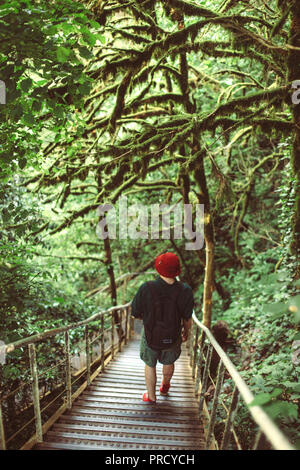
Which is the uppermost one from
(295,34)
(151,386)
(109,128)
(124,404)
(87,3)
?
(87,3)

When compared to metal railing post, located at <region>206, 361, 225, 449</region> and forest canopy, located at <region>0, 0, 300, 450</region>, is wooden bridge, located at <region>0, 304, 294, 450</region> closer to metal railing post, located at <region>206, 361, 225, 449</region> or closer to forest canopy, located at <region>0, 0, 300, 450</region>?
metal railing post, located at <region>206, 361, 225, 449</region>

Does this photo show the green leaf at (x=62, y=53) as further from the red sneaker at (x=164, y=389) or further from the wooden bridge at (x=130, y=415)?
the red sneaker at (x=164, y=389)

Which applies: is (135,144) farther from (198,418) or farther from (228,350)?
(228,350)

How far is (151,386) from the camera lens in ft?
13.1

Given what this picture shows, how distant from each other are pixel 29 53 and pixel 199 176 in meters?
4.51

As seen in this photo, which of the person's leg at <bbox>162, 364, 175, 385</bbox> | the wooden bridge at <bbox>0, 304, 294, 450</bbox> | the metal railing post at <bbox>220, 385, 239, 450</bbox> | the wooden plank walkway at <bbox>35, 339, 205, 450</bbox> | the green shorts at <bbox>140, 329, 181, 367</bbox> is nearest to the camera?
the metal railing post at <bbox>220, 385, 239, 450</bbox>

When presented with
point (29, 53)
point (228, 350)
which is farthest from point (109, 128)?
point (228, 350)

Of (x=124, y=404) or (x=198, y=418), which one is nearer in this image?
(x=198, y=418)

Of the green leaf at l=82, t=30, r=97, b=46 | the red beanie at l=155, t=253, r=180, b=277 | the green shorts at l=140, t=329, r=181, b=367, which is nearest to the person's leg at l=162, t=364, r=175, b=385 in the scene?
the green shorts at l=140, t=329, r=181, b=367

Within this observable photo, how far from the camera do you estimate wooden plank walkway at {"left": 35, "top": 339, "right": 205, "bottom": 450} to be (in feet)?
9.80

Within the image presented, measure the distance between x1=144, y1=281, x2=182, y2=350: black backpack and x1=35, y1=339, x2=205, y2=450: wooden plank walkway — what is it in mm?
799

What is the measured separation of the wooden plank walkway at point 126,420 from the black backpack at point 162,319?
0.80 metres

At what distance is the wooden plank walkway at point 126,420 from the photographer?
299cm
